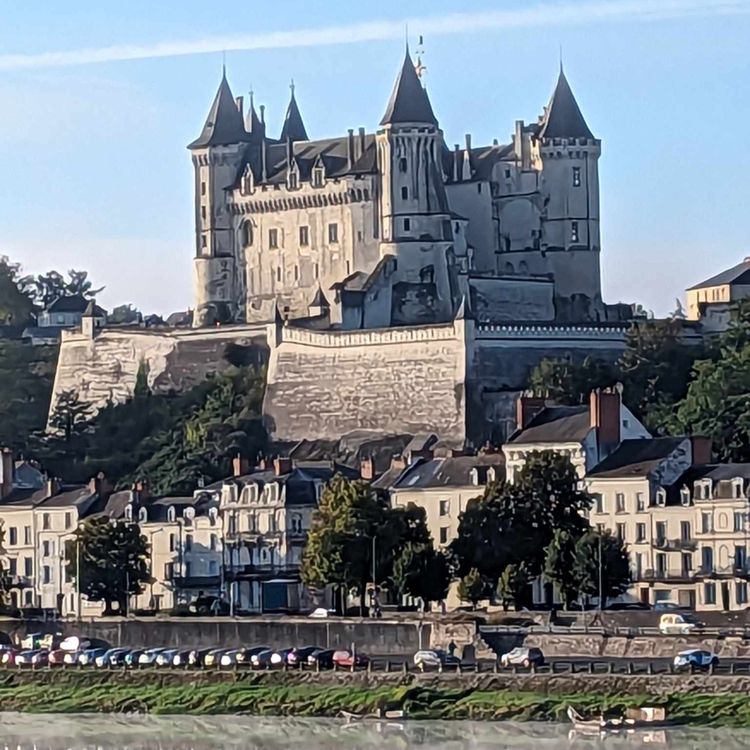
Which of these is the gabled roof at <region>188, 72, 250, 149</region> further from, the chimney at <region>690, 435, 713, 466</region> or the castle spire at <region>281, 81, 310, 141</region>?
the chimney at <region>690, 435, 713, 466</region>

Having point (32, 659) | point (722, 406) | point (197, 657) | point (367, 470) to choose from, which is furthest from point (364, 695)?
point (722, 406)

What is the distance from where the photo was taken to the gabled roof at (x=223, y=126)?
126 meters

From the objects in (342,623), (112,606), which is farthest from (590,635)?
(112,606)

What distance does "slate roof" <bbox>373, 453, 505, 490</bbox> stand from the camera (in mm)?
86000

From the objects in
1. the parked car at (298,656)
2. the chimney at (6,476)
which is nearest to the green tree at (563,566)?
the parked car at (298,656)

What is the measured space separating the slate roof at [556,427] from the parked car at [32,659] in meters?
15.7

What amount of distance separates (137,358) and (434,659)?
55831 millimetres

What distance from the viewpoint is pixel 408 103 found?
4638 inches

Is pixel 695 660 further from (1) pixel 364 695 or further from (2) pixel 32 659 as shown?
(2) pixel 32 659

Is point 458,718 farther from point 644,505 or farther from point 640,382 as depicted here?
point 640,382

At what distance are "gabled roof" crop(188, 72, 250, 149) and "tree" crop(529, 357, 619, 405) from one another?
69.4ft

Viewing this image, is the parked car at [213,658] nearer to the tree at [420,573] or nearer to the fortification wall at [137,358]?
the tree at [420,573]

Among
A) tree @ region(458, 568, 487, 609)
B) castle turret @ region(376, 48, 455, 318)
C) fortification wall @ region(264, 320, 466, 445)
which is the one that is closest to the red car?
tree @ region(458, 568, 487, 609)

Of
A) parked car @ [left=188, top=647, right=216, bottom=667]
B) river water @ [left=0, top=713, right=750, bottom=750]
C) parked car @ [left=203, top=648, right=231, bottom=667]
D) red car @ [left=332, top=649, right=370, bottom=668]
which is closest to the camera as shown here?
river water @ [left=0, top=713, right=750, bottom=750]
